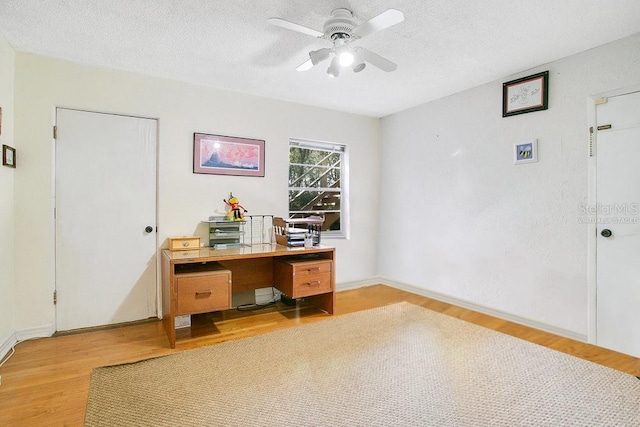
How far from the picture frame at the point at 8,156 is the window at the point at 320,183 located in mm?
2547

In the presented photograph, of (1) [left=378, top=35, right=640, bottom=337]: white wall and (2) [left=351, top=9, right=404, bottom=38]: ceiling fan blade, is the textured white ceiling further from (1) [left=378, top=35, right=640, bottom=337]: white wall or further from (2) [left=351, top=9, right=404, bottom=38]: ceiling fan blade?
(1) [left=378, top=35, right=640, bottom=337]: white wall

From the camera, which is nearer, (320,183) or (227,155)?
(227,155)

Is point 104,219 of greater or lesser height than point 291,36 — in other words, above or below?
below

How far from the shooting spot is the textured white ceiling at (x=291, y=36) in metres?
2.02

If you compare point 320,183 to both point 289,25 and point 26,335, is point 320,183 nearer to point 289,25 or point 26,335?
point 289,25

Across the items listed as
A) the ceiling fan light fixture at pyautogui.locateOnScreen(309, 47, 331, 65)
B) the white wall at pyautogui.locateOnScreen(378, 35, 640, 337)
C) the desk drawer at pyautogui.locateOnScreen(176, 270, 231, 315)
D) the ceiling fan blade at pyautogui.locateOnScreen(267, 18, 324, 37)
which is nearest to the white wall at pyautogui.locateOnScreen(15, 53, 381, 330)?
the white wall at pyautogui.locateOnScreen(378, 35, 640, 337)

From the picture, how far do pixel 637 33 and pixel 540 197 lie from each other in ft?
4.39

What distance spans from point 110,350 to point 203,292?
797 mm

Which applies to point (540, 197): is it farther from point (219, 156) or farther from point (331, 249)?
point (219, 156)

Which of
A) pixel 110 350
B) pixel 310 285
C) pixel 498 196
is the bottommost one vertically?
pixel 110 350

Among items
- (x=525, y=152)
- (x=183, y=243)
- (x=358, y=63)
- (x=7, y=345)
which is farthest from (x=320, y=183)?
(x=7, y=345)

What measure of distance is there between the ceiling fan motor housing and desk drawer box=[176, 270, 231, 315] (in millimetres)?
1998

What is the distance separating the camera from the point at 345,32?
2107mm

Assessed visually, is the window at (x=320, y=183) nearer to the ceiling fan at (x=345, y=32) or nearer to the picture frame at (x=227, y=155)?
the picture frame at (x=227, y=155)
